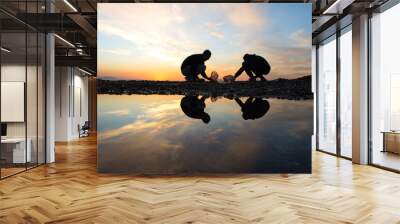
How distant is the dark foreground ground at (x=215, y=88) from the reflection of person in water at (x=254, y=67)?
0.14 m

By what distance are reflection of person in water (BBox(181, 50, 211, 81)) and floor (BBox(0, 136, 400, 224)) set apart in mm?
1750

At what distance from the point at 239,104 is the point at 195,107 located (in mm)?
772

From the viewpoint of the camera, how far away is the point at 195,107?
22.0ft

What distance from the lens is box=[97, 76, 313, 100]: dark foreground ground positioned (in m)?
6.70

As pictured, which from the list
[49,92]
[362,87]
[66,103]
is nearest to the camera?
[362,87]

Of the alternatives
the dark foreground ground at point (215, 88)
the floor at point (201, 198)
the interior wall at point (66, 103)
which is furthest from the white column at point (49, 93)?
the interior wall at point (66, 103)

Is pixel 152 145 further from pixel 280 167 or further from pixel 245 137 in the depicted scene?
pixel 280 167

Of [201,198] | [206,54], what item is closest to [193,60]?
[206,54]

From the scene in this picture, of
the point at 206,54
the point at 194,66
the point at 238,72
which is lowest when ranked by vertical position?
the point at 238,72

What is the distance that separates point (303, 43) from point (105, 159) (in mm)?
3996

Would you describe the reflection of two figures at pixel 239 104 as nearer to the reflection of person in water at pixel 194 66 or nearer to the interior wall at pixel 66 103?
the reflection of person in water at pixel 194 66

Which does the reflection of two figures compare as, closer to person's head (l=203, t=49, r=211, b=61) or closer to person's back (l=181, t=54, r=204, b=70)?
person's back (l=181, t=54, r=204, b=70)

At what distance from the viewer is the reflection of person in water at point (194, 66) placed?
6.69 meters

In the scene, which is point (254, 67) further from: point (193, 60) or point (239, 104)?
point (193, 60)
